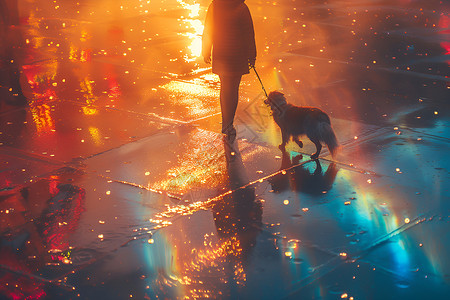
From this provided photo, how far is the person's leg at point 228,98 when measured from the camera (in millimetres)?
7332

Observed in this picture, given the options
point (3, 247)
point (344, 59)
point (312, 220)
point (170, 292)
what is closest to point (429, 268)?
point (312, 220)

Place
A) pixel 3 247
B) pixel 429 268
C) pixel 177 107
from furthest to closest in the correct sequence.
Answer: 1. pixel 177 107
2. pixel 3 247
3. pixel 429 268

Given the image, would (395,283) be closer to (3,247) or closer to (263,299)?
(263,299)

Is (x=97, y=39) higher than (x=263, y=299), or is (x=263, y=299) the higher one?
(x=263, y=299)

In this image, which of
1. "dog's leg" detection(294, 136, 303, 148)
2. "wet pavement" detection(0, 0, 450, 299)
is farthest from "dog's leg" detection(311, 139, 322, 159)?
"dog's leg" detection(294, 136, 303, 148)

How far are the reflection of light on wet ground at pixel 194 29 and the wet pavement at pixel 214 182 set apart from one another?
310 mm

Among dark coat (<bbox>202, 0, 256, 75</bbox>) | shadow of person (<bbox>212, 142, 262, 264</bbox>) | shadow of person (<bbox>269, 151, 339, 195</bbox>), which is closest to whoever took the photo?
shadow of person (<bbox>212, 142, 262, 264</bbox>)

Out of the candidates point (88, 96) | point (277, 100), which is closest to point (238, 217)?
point (277, 100)

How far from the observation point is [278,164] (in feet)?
21.7

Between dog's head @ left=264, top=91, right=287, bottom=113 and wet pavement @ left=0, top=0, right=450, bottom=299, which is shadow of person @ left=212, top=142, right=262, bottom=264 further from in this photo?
dog's head @ left=264, top=91, right=287, bottom=113

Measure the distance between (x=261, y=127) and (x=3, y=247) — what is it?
415cm

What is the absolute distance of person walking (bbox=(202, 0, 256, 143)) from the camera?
7023 mm

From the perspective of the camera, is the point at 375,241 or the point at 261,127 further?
the point at 261,127

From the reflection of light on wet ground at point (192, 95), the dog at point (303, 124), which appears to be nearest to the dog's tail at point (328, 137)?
the dog at point (303, 124)
